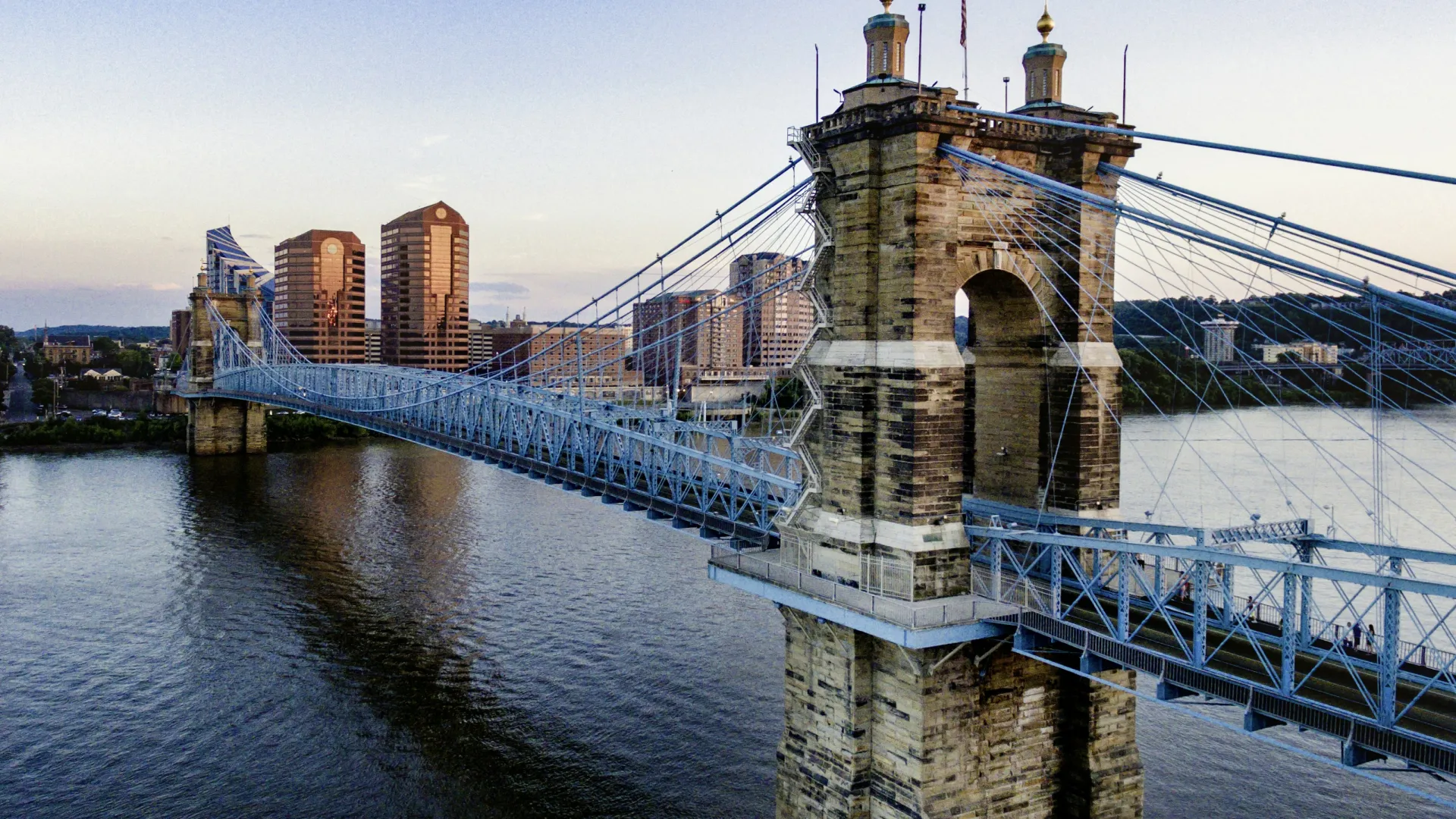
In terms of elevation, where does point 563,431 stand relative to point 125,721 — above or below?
above

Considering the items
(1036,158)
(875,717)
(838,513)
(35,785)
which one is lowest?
(35,785)

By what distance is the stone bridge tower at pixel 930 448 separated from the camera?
61.5 ft

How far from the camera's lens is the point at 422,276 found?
128 metres

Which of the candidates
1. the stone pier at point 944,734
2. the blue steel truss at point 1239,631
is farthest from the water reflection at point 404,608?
the blue steel truss at point 1239,631

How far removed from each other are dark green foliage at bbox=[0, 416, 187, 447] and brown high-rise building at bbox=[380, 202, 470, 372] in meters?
37.3

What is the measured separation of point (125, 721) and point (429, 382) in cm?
2470

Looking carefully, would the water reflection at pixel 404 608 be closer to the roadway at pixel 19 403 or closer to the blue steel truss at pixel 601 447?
the blue steel truss at pixel 601 447

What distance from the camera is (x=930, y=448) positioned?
18859mm

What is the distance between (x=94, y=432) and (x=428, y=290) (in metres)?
46.7

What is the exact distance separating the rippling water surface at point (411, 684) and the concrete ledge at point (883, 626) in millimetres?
6981

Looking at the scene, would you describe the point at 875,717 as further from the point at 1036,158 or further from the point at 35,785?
the point at 35,785

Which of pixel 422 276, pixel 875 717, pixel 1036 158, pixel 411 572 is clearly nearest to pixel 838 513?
pixel 875 717

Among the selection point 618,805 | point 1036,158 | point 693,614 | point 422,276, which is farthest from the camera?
point 422,276

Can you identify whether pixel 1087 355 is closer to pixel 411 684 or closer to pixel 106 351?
pixel 411 684
